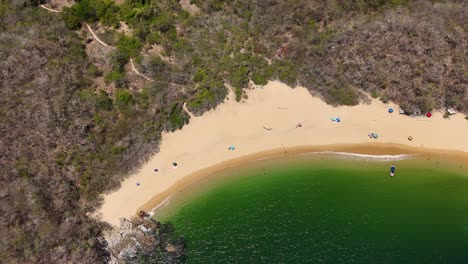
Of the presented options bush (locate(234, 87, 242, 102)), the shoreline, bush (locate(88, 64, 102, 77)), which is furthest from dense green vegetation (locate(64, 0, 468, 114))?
the shoreline

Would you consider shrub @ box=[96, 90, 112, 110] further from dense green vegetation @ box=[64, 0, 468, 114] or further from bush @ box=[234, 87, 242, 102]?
bush @ box=[234, 87, 242, 102]

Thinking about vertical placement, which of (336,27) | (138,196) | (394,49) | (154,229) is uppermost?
(336,27)

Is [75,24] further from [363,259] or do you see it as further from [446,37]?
[446,37]

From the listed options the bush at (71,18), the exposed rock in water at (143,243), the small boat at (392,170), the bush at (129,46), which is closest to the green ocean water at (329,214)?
the small boat at (392,170)

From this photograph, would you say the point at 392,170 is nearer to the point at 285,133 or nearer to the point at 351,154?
the point at 351,154

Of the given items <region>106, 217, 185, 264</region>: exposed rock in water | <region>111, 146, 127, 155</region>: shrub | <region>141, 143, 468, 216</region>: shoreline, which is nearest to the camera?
<region>106, 217, 185, 264</region>: exposed rock in water

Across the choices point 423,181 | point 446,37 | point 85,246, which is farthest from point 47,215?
point 446,37
